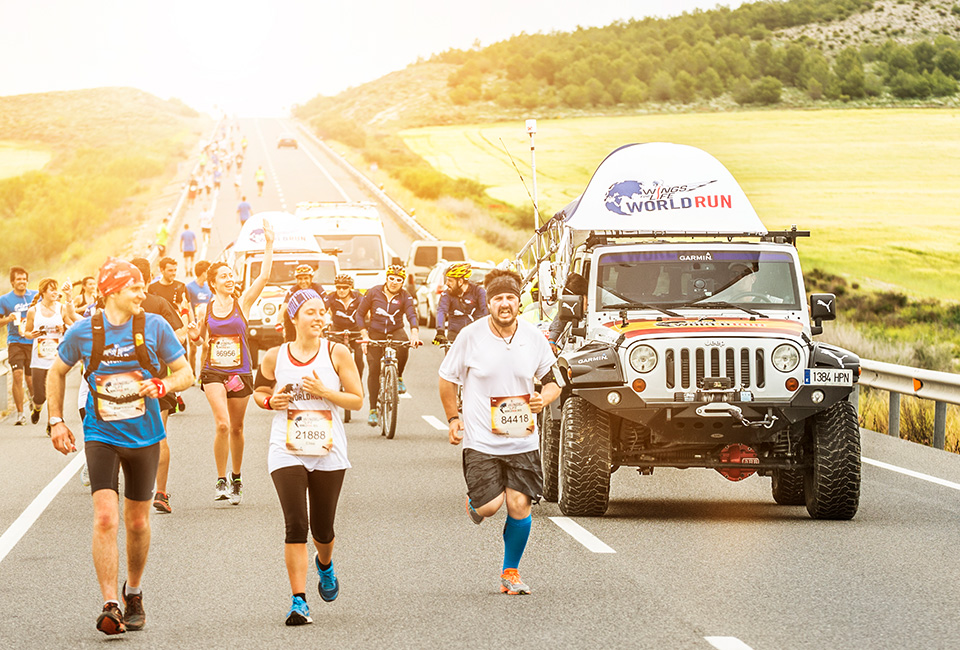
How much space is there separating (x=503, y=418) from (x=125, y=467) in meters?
2.02

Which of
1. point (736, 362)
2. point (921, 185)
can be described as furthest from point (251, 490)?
point (921, 185)

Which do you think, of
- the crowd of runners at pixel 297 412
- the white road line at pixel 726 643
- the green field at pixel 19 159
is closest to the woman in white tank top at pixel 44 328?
the crowd of runners at pixel 297 412

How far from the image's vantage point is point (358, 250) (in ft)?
103

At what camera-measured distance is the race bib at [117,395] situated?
24.1ft

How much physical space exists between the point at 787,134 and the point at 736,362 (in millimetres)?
78109

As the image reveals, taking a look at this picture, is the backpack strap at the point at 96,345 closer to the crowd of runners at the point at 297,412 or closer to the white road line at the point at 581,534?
the crowd of runners at the point at 297,412

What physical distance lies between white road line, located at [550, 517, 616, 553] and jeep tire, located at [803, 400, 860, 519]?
5.60 feet

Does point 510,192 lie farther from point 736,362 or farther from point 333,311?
point 736,362

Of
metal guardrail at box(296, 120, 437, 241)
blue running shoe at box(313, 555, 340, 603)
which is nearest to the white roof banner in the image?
blue running shoe at box(313, 555, 340, 603)

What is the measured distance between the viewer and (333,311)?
1759cm

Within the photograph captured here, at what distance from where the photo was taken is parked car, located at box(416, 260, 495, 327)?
32.5m

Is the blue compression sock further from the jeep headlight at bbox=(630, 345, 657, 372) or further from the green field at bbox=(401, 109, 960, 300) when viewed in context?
the green field at bbox=(401, 109, 960, 300)

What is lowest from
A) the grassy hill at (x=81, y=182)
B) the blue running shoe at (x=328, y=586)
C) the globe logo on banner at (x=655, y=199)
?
the grassy hill at (x=81, y=182)

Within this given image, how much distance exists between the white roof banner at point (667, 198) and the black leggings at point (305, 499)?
18.9ft
